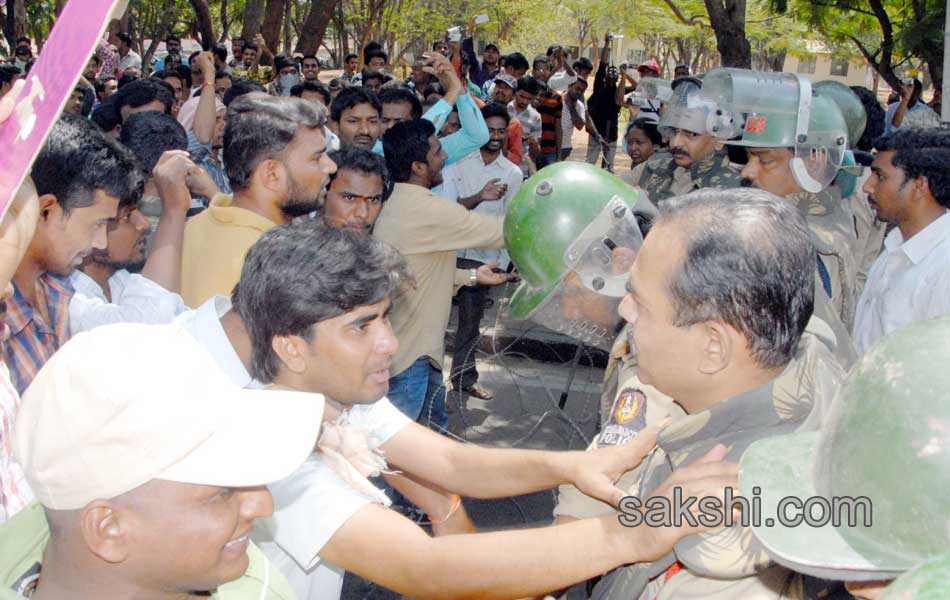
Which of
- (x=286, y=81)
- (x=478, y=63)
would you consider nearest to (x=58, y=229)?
(x=286, y=81)

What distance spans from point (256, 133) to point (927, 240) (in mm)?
2649

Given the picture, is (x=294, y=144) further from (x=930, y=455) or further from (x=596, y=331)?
(x=930, y=455)

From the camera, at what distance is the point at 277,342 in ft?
7.00

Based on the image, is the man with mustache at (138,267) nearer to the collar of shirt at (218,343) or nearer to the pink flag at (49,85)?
the collar of shirt at (218,343)

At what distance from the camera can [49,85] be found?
122 centimetres

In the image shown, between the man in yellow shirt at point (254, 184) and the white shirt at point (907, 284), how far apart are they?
2.29m

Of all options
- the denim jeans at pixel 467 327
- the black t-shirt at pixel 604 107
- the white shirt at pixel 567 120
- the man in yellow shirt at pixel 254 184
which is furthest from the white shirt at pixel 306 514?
the black t-shirt at pixel 604 107

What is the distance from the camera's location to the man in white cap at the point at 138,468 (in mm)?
1292

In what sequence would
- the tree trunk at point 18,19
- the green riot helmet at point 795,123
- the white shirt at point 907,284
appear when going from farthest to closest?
1. the tree trunk at point 18,19
2. the green riot helmet at point 795,123
3. the white shirt at point 907,284

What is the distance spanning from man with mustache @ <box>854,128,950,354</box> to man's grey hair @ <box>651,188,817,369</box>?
6.85ft

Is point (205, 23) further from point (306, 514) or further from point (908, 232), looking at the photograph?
point (306, 514)

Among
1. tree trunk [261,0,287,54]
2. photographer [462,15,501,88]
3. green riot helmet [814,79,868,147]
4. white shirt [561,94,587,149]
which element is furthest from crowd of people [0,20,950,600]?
tree trunk [261,0,287,54]

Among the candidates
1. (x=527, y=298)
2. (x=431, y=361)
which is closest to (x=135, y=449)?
(x=527, y=298)

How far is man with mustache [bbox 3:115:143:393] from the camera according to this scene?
8.04 feet
